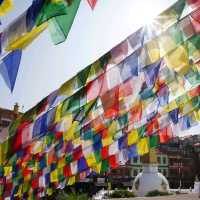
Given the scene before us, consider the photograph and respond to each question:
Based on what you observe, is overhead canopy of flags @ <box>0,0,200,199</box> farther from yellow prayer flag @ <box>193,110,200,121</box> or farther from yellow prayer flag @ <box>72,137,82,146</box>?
yellow prayer flag @ <box>193,110,200,121</box>

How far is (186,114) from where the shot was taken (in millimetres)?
15656

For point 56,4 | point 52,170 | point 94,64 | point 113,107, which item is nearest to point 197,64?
point 113,107

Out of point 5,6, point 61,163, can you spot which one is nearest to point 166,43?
point 61,163

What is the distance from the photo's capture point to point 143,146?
14.7 m

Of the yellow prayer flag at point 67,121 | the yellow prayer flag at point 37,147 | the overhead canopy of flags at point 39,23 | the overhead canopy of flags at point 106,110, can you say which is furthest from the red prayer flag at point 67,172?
the overhead canopy of flags at point 39,23

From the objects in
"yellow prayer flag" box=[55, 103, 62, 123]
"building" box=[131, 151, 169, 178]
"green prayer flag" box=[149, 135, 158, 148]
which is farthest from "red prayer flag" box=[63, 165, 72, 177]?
"building" box=[131, 151, 169, 178]

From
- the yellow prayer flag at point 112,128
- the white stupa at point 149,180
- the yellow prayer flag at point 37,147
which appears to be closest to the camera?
the yellow prayer flag at point 37,147

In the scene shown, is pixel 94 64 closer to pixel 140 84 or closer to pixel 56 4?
pixel 140 84

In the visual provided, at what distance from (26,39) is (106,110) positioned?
15.5 feet

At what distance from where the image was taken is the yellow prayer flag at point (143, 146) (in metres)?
14.5

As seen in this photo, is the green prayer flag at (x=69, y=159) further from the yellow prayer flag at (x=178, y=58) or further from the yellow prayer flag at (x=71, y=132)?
the yellow prayer flag at (x=178, y=58)

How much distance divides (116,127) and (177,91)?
2.03m

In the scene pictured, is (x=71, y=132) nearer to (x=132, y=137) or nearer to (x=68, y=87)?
(x=68, y=87)

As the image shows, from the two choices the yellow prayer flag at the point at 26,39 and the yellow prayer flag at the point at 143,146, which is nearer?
the yellow prayer flag at the point at 26,39
